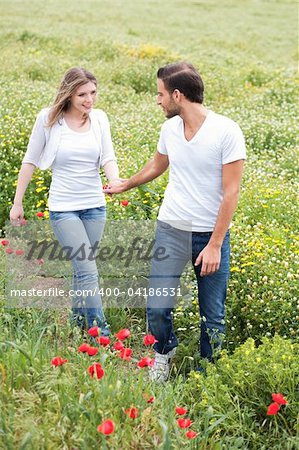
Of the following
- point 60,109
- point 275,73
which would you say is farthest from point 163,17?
point 60,109

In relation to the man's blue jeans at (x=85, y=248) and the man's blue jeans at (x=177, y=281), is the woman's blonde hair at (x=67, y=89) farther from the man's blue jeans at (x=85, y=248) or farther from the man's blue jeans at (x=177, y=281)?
the man's blue jeans at (x=177, y=281)

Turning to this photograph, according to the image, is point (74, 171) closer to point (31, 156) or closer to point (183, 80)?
point (31, 156)

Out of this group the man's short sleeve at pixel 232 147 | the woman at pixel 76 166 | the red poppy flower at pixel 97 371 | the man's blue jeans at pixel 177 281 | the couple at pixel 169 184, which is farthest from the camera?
the woman at pixel 76 166

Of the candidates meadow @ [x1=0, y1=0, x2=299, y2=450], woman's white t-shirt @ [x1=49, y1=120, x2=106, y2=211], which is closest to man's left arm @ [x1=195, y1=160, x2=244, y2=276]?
meadow @ [x1=0, y1=0, x2=299, y2=450]

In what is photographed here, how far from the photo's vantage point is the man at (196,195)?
187 inches

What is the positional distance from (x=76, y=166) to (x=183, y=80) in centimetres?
121

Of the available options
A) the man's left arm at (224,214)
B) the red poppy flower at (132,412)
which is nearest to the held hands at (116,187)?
the man's left arm at (224,214)

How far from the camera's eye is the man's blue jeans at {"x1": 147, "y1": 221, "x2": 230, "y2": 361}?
199 inches

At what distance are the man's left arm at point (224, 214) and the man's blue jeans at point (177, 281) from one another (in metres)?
0.16

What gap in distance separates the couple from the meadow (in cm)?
38

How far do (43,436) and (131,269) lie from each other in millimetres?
3041

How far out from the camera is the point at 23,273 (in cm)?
675

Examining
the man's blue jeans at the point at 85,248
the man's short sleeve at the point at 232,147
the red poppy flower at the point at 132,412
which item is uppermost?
the man's short sleeve at the point at 232,147

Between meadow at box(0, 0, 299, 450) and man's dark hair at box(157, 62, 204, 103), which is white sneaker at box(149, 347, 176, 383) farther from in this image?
man's dark hair at box(157, 62, 204, 103)
